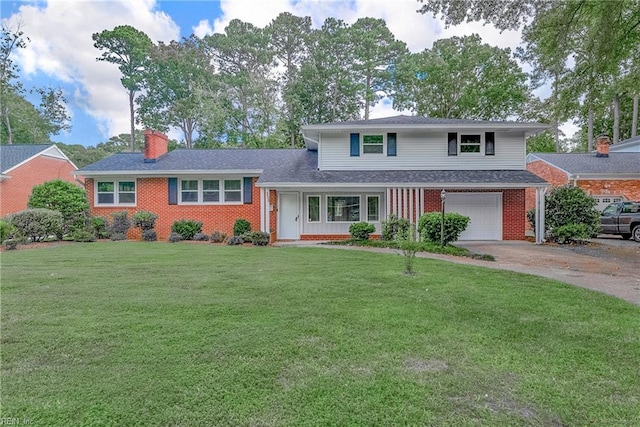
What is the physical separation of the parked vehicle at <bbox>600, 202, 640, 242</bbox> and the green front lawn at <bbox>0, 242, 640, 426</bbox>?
11.3 metres

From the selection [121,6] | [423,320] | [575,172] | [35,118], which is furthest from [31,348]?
[35,118]

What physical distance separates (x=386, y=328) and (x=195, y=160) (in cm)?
1474

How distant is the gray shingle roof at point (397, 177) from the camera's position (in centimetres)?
1360

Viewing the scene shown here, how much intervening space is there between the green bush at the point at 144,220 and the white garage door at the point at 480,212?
40.0 feet

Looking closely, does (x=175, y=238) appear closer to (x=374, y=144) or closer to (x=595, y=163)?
(x=374, y=144)

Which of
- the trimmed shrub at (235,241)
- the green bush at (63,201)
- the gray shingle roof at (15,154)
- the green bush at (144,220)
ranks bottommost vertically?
the trimmed shrub at (235,241)

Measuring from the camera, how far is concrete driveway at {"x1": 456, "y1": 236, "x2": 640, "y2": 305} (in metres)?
6.62

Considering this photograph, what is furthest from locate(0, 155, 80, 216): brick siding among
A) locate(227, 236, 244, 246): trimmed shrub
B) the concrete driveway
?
the concrete driveway

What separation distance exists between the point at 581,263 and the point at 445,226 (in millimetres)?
3735

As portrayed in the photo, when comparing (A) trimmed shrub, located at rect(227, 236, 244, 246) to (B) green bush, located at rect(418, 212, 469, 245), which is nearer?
(B) green bush, located at rect(418, 212, 469, 245)

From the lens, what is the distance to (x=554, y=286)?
624 cm

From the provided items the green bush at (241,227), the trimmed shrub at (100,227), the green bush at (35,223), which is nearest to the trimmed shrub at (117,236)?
the trimmed shrub at (100,227)

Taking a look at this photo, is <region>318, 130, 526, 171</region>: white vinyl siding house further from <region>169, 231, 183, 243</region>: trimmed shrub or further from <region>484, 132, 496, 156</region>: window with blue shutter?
<region>169, 231, 183, 243</region>: trimmed shrub

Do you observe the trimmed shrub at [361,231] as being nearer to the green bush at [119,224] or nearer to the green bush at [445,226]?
the green bush at [445,226]
